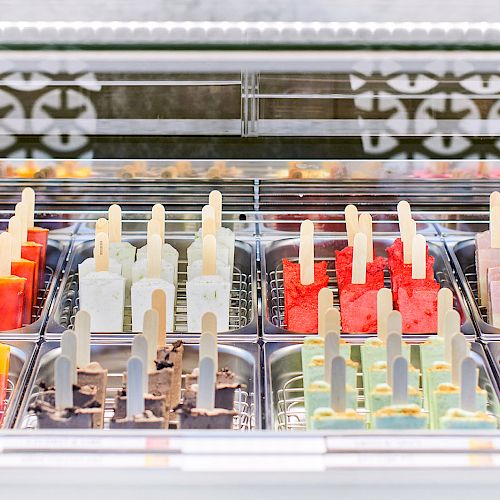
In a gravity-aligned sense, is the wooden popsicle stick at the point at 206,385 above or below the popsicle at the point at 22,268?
below

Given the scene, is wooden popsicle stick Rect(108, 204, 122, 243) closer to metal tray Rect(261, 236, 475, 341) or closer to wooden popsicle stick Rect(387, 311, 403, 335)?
metal tray Rect(261, 236, 475, 341)

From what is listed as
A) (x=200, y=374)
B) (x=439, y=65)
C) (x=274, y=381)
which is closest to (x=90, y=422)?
(x=200, y=374)

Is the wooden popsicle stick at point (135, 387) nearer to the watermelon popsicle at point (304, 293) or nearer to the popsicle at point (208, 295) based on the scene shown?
the popsicle at point (208, 295)

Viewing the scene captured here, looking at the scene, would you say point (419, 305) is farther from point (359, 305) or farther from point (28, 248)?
point (28, 248)

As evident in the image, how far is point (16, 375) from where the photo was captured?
2209mm

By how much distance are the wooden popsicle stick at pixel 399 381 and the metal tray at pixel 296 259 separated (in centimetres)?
69

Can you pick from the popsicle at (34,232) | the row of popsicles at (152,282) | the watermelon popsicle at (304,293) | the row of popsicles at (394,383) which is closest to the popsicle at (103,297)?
the row of popsicles at (152,282)

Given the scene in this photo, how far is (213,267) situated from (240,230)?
389 millimetres

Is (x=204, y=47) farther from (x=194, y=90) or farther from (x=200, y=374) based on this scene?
(x=194, y=90)

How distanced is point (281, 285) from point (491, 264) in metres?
0.62

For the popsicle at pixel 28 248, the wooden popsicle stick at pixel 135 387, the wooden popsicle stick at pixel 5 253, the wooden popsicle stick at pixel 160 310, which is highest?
the popsicle at pixel 28 248

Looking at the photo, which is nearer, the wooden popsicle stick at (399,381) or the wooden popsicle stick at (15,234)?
the wooden popsicle stick at (399,381)

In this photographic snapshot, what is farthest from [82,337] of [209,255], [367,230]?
[367,230]

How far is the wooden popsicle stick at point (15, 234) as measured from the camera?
2.42 meters
